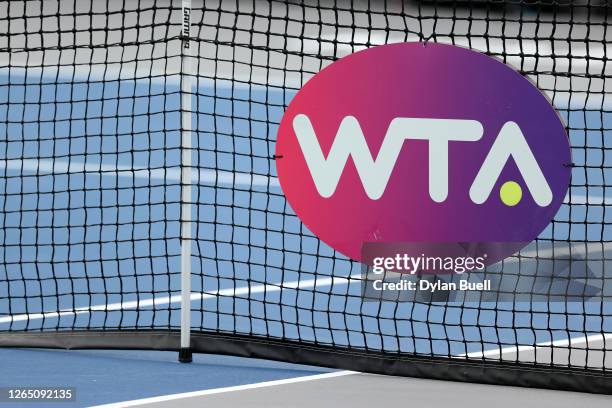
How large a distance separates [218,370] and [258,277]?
1871 mm

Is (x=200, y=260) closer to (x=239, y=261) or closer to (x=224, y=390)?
(x=239, y=261)

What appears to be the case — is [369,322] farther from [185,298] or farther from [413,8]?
[413,8]

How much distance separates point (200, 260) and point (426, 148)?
1.22 metres

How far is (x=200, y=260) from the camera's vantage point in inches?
189

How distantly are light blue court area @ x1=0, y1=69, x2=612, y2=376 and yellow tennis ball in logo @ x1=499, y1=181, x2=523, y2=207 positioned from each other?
0.24 metres

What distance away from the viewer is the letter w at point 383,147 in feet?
14.1

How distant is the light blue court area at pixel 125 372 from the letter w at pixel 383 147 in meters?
0.85

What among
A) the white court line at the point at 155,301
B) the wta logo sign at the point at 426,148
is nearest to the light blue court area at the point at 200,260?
the white court line at the point at 155,301

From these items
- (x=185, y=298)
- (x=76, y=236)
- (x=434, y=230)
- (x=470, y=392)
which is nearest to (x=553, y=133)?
(x=434, y=230)

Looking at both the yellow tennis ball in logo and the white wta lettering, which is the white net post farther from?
the yellow tennis ball in logo

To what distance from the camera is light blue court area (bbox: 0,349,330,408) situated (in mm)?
3629

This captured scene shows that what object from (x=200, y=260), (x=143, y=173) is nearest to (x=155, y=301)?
(x=200, y=260)

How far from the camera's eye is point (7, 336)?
429 centimetres

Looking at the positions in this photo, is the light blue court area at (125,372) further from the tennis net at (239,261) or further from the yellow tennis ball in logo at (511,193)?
the yellow tennis ball in logo at (511,193)
